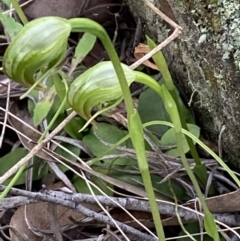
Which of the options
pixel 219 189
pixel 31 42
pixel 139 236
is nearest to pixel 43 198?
pixel 139 236

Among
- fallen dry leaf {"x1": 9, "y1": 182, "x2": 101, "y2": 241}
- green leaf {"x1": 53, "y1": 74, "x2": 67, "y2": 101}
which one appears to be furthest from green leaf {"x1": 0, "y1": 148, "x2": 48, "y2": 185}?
green leaf {"x1": 53, "y1": 74, "x2": 67, "y2": 101}

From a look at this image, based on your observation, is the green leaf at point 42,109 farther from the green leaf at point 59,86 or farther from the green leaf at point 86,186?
the green leaf at point 86,186

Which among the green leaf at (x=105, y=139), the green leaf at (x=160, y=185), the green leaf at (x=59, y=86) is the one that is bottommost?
the green leaf at (x=160, y=185)

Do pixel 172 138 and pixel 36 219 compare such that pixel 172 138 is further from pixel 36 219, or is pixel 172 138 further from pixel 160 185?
pixel 36 219

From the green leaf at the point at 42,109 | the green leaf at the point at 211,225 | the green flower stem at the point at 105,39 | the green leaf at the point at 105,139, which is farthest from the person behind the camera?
the green leaf at the point at 105,139

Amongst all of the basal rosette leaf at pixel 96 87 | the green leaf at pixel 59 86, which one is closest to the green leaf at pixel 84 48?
the green leaf at pixel 59 86

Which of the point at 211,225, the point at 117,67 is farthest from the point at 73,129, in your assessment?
the point at 117,67

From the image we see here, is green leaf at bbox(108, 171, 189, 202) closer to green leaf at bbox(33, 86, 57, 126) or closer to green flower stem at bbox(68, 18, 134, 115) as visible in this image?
green leaf at bbox(33, 86, 57, 126)
